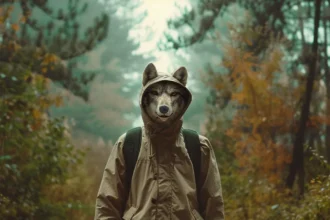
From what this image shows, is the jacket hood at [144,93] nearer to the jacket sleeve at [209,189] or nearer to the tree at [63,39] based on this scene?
the jacket sleeve at [209,189]

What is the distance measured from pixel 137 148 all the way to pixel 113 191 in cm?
27

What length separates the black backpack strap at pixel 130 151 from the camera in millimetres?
2943

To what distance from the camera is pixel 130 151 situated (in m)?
2.96

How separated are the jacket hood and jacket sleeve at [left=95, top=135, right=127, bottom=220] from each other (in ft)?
0.69

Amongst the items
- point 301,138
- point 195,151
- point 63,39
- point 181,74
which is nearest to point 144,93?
point 181,74

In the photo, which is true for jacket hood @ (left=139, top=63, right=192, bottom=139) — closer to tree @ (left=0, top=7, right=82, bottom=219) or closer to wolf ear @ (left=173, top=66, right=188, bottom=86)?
wolf ear @ (left=173, top=66, right=188, bottom=86)

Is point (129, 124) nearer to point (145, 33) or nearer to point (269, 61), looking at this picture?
point (145, 33)

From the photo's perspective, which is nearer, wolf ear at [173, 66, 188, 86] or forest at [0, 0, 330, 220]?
wolf ear at [173, 66, 188, 86]

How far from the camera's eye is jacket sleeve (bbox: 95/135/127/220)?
2869 millimetres

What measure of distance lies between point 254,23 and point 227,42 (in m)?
0.75

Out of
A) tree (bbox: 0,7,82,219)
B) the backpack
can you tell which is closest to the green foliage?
tree (bbox: 0,7,82,219)

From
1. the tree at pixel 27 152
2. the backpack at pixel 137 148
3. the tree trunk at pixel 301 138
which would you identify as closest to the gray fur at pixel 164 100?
the backpack at pixel 137 148

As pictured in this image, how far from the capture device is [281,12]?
35.2 feet

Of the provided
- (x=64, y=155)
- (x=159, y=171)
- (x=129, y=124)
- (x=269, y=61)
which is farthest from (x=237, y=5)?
(x=159, y=171)
